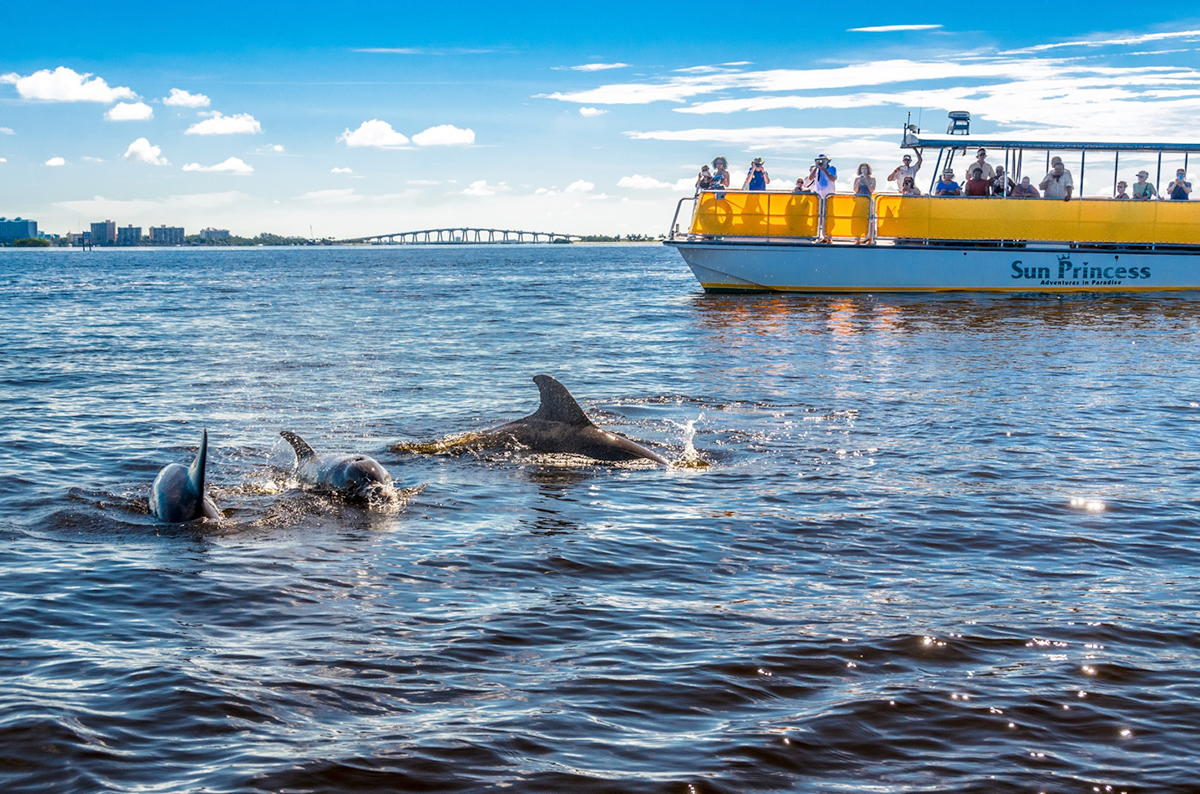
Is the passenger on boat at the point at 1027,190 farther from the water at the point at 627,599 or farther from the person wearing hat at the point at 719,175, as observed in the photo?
the water at the point at 627,599

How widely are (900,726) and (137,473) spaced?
8480mm

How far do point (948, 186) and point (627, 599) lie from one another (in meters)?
27.9

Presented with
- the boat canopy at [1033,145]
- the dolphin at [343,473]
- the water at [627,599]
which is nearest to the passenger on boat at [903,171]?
the boat canopy at [1033,145]

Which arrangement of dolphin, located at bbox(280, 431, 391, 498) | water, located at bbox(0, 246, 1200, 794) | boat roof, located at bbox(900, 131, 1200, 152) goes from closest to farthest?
1. water, located at bbox(0, 246, 1200, 794)
2. dolphin, located at bbox(280, 431, 391, 498)
3. boat roof, located at bbox(900, 131, 1200, 152)

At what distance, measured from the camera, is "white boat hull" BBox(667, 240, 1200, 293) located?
32438 millimetres

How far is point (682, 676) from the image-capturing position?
19.5ft

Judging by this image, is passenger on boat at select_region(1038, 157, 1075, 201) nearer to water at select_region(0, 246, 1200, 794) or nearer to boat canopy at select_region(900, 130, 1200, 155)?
boat canopy at select_region(900, 130, 1200, 155)

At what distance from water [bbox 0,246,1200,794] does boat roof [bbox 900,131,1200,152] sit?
1715 centimetres

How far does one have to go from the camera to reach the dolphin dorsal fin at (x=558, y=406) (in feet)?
38.5

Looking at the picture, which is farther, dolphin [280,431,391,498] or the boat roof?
the boat roof

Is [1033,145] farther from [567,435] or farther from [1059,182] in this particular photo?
[567,435]

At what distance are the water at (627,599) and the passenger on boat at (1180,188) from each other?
1844 centimetres

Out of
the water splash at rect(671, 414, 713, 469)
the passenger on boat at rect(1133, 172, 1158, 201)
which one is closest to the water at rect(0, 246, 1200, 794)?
the water splash at rect(671, 414, 713, 469)

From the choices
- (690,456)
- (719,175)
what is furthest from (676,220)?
(690,456)
